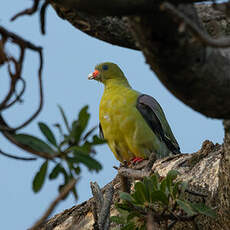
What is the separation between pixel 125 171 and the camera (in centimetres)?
249

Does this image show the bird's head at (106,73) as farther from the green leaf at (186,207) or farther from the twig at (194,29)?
the twig at (194,29)

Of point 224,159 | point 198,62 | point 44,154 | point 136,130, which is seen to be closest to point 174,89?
point 198,62

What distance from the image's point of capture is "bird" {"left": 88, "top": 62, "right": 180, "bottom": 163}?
4980 mm

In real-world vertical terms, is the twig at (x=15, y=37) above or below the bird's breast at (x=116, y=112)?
below

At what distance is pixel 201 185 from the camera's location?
3.12 metres

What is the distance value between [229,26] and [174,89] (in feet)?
5.21

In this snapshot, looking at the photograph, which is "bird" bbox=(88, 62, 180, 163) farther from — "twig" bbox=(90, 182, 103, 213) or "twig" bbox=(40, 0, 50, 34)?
"twig" bbox=(40, 0, 50, 34)

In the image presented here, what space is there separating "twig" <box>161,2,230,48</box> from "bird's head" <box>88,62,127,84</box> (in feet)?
14.2

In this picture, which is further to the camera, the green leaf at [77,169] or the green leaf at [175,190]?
the green leaf at [175,190]

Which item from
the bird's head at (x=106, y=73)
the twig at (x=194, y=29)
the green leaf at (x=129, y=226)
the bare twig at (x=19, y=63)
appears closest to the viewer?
the twig at (x=194, y=29)

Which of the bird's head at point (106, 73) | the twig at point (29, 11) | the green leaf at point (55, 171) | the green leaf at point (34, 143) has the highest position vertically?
the bird's head at point (106, 73)

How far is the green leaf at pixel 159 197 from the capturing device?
219 cm

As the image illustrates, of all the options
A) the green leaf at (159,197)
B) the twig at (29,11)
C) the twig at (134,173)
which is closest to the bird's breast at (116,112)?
the twig at (134,173)

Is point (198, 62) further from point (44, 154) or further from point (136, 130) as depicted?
point (136, 130)
